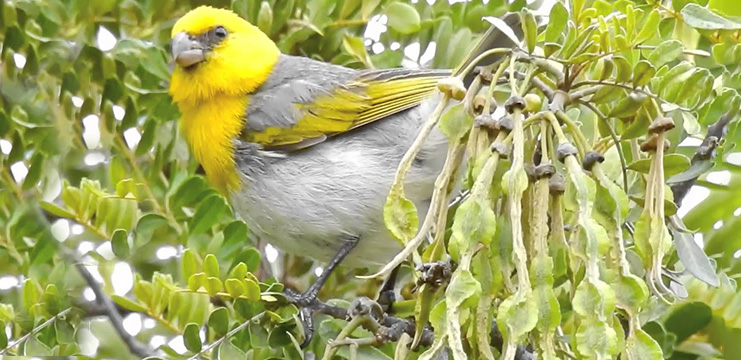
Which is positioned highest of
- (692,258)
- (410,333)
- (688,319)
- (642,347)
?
(642,347)

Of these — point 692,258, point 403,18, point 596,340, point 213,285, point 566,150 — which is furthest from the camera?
point 403,18

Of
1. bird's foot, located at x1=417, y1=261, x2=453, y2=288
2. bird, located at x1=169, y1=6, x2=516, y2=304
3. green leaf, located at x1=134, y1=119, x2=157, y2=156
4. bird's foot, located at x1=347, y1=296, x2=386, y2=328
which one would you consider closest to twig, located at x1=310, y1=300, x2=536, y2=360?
bird's foot, located at x1=347, y1=296, x2=386, y2=328

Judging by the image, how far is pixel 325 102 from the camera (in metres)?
2.38

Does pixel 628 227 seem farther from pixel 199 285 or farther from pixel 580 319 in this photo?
pixel 199 285

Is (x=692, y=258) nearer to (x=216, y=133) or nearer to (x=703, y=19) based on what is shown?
(x=703, y=19)

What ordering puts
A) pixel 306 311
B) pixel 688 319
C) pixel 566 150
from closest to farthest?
pixel 566 150 → pixel 688 319 → pixel 306 311

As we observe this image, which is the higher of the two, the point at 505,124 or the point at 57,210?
the point at 505,124

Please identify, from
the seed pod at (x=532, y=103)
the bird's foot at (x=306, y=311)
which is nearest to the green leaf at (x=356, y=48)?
the bird's foot at (x=306, y=311)

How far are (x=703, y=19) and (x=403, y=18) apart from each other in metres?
0.74

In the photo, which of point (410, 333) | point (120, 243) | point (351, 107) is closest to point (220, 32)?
point (351, 107)

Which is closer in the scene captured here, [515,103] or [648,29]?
[515,103]

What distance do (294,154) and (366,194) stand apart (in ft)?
0.64

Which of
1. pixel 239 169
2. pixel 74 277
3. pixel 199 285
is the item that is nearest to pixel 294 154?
pixel 239 169

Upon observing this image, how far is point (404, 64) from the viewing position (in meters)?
2.14
